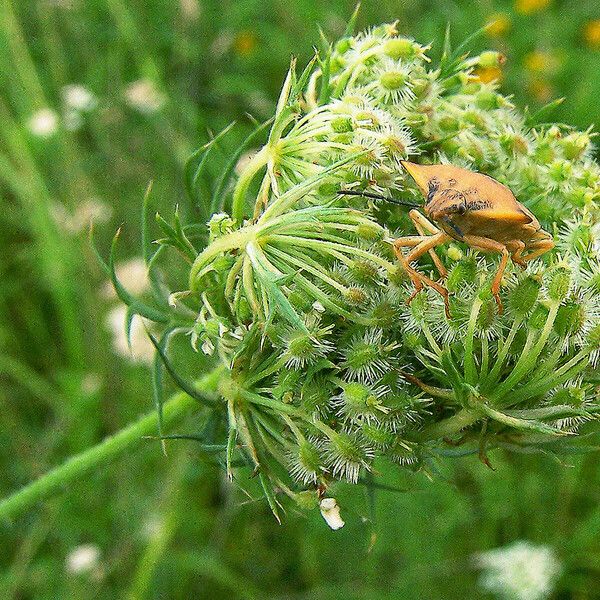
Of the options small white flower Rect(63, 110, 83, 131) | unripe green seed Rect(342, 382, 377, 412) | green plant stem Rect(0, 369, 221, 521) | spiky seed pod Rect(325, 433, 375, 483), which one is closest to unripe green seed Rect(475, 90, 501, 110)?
unripe green seed Rect(342, 382, 377, 412)

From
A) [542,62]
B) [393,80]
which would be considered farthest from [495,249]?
[542,62]

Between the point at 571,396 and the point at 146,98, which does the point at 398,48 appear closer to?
the point at 571,396

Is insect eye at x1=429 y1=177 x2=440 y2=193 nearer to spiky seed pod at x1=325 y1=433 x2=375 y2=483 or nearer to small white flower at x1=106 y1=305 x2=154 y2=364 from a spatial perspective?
spiky seed pod at x1=325 y1=433 x2=375 y2=483

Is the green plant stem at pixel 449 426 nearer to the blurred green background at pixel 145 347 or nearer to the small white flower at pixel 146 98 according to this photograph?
the blurred green background at pixel 145 347

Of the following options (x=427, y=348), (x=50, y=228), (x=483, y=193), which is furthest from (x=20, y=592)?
(x=483, y=193)

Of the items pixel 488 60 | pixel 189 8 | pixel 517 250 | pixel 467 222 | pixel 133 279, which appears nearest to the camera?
pixel 467 222
